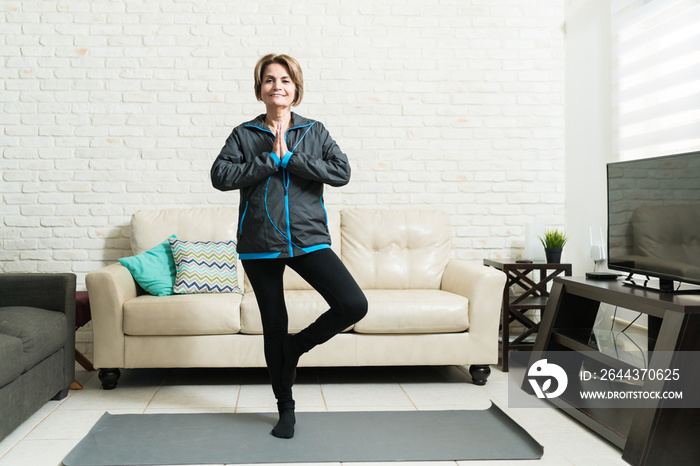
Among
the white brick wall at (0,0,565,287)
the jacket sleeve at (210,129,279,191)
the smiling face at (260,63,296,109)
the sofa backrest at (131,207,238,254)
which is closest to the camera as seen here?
the jacket sleeve at (210,129,279,191)

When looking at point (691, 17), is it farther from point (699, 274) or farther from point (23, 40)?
point (23, 40)

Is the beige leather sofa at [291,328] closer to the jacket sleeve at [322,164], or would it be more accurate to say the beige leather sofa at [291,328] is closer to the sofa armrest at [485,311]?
the sofa armrest at [485,311]

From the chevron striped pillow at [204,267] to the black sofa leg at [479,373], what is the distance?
137 cm

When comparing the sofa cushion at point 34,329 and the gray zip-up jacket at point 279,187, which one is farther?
the sofa cushion at point 34,329

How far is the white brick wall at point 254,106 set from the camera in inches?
149

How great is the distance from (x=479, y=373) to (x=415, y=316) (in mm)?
465

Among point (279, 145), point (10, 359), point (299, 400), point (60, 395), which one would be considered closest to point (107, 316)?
point (60, 395)

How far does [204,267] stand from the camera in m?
3.31

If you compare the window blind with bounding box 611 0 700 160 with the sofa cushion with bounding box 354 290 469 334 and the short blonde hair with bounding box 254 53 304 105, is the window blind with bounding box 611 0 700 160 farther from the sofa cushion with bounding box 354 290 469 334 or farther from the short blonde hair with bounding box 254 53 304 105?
the short blonde hair with bounding box 254 53 304 105

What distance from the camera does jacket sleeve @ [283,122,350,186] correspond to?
85.7 inches

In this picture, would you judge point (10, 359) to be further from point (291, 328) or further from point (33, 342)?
point (291, 328)

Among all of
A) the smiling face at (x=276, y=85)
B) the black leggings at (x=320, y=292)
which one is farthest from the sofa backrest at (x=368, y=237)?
the smiling face at (x=276, y=85)

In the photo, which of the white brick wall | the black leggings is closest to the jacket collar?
the black leggings

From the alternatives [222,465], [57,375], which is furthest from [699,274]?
[57,375]
